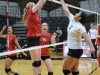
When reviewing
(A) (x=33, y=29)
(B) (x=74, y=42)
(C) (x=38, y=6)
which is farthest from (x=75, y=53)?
(C) (x=38, y=6)

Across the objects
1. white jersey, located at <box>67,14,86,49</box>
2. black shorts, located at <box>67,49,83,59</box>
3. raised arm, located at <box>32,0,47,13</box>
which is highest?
raised arm, located at <box>32,0,47,13</box>

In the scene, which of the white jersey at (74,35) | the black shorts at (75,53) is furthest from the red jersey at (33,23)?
the black shorts at (75,53)

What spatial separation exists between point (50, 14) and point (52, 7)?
599 millimetres

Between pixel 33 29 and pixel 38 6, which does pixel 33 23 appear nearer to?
pixel 33 29

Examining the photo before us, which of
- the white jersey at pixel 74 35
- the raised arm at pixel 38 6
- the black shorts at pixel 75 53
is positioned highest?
the raised arm at pixel 38 6

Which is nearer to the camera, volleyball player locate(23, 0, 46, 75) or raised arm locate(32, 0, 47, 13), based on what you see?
raised arm locate(32, 0, 47, 13)

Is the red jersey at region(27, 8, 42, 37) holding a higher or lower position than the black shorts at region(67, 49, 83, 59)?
higher

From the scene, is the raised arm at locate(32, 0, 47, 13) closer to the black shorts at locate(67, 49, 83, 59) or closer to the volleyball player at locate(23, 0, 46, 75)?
the volleyball player at locate(23, 0, 46, 75)

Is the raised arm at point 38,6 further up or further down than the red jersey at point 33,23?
further up

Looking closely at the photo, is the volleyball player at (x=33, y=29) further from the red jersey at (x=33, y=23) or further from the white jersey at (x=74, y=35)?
the white jersey at (x=74, y=35)

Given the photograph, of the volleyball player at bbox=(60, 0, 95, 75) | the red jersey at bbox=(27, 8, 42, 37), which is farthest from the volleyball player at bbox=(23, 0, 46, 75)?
the volleyball player at bbox=(60, 0, 95, 75)

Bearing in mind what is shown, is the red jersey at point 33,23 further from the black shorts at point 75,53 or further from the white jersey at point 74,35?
the black shorts at point 75,53

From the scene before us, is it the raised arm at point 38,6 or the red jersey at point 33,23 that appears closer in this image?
the raised arm at point 38,6

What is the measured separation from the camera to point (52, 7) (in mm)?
17312
